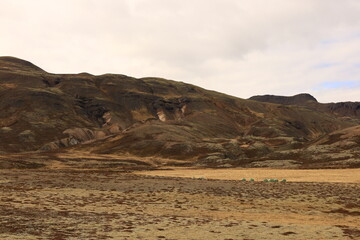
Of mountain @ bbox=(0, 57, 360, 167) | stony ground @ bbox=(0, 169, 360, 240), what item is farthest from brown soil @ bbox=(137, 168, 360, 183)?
mountain @ bbox=(0, 57, 360, 167)

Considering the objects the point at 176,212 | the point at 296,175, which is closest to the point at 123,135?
the point at 296,175

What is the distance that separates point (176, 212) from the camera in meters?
25.6

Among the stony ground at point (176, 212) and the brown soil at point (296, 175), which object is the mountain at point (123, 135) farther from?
the stony ground at point (176, 212)

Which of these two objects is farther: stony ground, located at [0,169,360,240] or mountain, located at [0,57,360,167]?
mountain, located at [0,57,360,167]

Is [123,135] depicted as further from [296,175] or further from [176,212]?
[176,212]

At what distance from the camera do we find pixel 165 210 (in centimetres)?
2631

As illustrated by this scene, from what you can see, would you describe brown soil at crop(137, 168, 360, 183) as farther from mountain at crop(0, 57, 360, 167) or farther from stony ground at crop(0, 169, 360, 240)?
mountain at crop(0, 57, 360, 167)

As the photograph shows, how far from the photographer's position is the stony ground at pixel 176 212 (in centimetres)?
1761

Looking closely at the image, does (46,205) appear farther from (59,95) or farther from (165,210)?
(59,95)

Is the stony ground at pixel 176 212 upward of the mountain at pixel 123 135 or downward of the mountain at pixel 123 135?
downward

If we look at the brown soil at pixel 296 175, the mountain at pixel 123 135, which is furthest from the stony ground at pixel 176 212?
the mountain at pixel 123 135

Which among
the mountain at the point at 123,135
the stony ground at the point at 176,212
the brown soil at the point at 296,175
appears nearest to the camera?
the stony ground at the point at 176,212

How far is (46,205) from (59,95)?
176129 millimetres

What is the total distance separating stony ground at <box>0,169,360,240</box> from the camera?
57.8 feet
